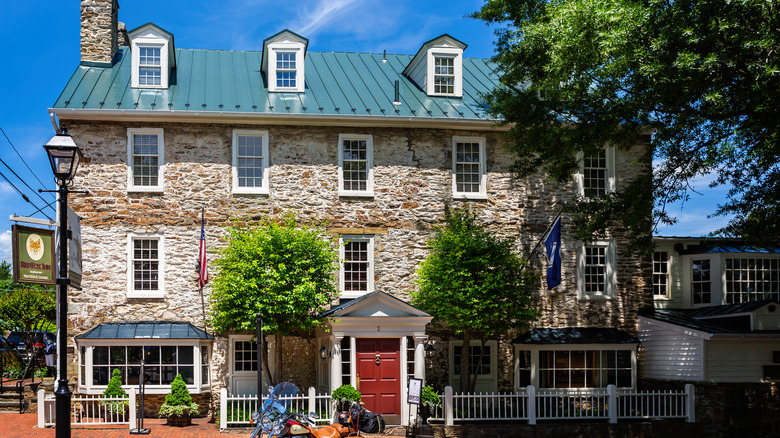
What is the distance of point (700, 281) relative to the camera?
79.9 ft

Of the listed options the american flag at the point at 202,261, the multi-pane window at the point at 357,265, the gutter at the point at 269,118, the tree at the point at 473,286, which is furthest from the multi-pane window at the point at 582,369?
the american flag at the point at 202,261

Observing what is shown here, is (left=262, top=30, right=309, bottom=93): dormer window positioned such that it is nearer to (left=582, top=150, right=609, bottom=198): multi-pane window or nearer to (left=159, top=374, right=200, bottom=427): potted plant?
(left=582, top=150, right=609, bottom=198): multi-pane window

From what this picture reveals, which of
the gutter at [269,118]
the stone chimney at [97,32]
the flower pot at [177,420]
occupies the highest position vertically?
the stone chimney at [97,32]

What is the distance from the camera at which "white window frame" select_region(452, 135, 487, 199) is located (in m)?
23.2

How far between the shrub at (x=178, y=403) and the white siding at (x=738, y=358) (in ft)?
45.2

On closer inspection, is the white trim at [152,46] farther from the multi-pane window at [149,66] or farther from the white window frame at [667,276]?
the white window frame at [667,276]

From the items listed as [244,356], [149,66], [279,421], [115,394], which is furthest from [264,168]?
[279,421]

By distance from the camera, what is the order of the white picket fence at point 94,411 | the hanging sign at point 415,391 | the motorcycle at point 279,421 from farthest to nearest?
the hanging sign at point 415,391 → the white picket fence at point 94,411 → the motorcycle at point 279,421

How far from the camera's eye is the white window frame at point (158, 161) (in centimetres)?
2184

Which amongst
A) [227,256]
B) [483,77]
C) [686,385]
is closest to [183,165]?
[227,256]

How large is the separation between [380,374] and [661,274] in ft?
33.0

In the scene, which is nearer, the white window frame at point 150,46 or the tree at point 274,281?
the tree at point 274,281

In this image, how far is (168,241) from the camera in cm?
2183

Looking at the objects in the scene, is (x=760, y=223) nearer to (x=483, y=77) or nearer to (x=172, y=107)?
(x=483, y=77)
